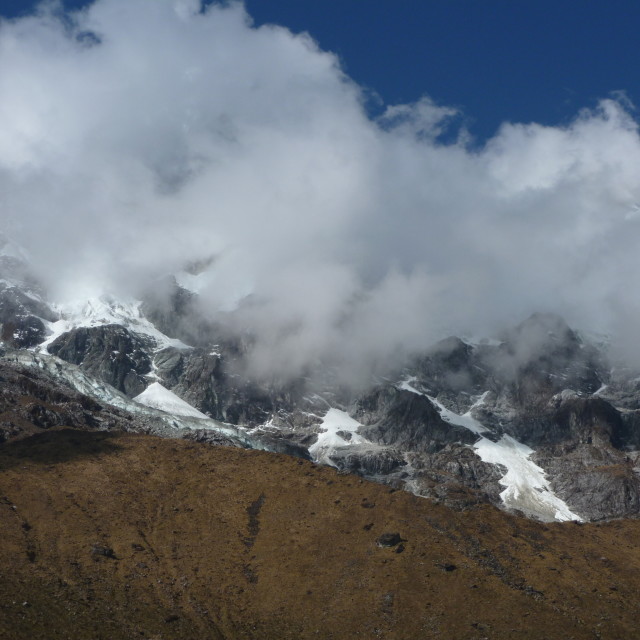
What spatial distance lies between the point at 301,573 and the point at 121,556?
30.9 meters

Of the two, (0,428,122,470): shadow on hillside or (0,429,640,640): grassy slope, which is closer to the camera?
(0,429,640,640): grassy slope

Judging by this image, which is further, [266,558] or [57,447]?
[57,447]

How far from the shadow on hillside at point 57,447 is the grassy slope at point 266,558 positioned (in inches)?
25.9

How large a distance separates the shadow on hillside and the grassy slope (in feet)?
2.15

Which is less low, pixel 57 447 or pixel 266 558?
pixel 57 447

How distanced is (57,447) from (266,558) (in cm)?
6463

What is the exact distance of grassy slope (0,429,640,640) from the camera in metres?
116

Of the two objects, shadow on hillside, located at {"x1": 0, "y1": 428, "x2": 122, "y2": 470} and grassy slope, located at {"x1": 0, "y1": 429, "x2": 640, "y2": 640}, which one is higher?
shadow on hillside, located at {"x1": 0, "y1": 428, "x2": 122, "y2": 470}

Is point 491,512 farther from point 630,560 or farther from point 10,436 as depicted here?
point 10,436

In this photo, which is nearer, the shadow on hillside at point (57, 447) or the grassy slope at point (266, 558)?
the grassy slope at point (266, 558)

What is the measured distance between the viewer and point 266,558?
456 feet

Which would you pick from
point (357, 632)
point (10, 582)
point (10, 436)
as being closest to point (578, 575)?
point (357, 632)

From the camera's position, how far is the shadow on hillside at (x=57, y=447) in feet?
550

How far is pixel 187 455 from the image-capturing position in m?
182
